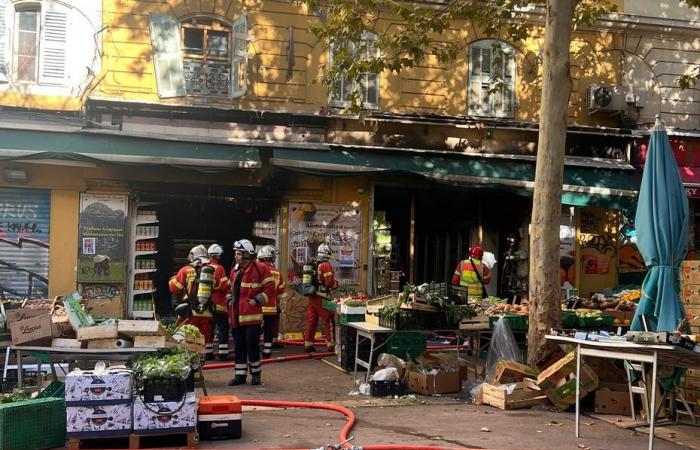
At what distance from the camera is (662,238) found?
8016mm

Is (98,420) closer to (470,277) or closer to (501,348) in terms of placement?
(501,348)

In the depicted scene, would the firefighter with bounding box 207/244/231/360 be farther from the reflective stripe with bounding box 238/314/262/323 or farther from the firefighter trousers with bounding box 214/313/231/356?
the reflective stripe with bounding box 238/314/262/323

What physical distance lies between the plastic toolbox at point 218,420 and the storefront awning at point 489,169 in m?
7.85

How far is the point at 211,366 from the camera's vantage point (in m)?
11.3

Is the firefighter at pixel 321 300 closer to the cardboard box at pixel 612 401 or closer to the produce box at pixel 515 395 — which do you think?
the produce box at pixel 515 395

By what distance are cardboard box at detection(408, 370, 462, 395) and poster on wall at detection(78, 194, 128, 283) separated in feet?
23.5

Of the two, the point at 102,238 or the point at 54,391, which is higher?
the point at 102,238

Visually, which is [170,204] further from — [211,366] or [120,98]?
[211,366]

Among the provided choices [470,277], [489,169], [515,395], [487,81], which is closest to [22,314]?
[515,395]

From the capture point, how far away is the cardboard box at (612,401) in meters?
8.62

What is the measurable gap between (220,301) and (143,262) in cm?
366

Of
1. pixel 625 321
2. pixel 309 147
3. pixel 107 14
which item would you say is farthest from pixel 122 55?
pixel 625 321

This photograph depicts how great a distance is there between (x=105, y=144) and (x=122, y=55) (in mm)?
2030

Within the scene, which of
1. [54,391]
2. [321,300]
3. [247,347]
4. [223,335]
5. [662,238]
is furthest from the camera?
[321,300]
